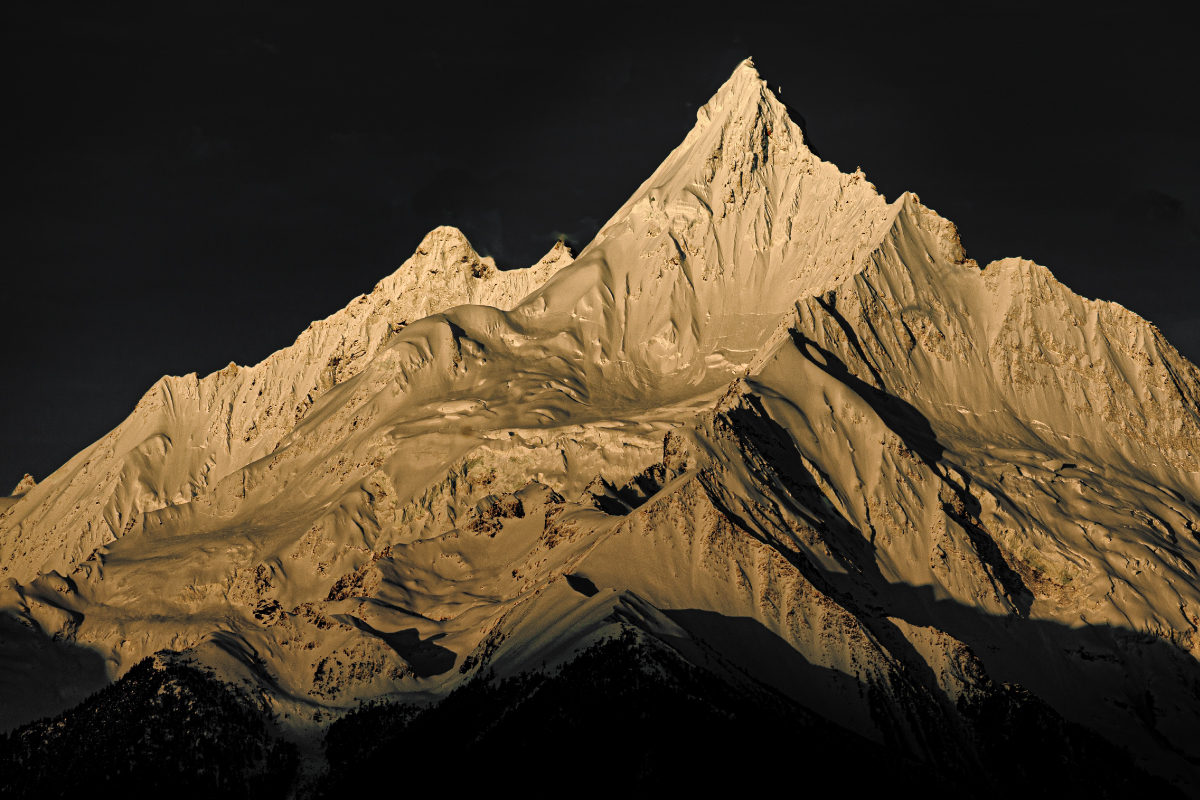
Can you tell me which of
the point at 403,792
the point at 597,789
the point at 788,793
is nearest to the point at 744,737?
the point at 788,793

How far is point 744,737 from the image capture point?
633 ft

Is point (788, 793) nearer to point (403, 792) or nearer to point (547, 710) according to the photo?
point (547, 710)

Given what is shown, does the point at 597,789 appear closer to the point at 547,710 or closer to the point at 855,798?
the point at 547,710

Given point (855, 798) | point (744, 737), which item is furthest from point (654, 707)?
point (855, 798)

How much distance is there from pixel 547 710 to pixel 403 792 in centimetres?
1983

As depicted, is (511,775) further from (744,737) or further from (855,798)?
(855,798)

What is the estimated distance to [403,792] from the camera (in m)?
199

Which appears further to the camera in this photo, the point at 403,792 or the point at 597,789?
the point at 403,792

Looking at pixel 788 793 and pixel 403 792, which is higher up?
pixel 403 792

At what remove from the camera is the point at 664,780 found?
180875mm

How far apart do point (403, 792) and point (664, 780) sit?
1406 inches

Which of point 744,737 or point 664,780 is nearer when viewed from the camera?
point 664,780

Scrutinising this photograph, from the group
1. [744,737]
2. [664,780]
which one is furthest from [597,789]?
[744,737]

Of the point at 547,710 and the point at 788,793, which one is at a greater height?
the point at 547,710
